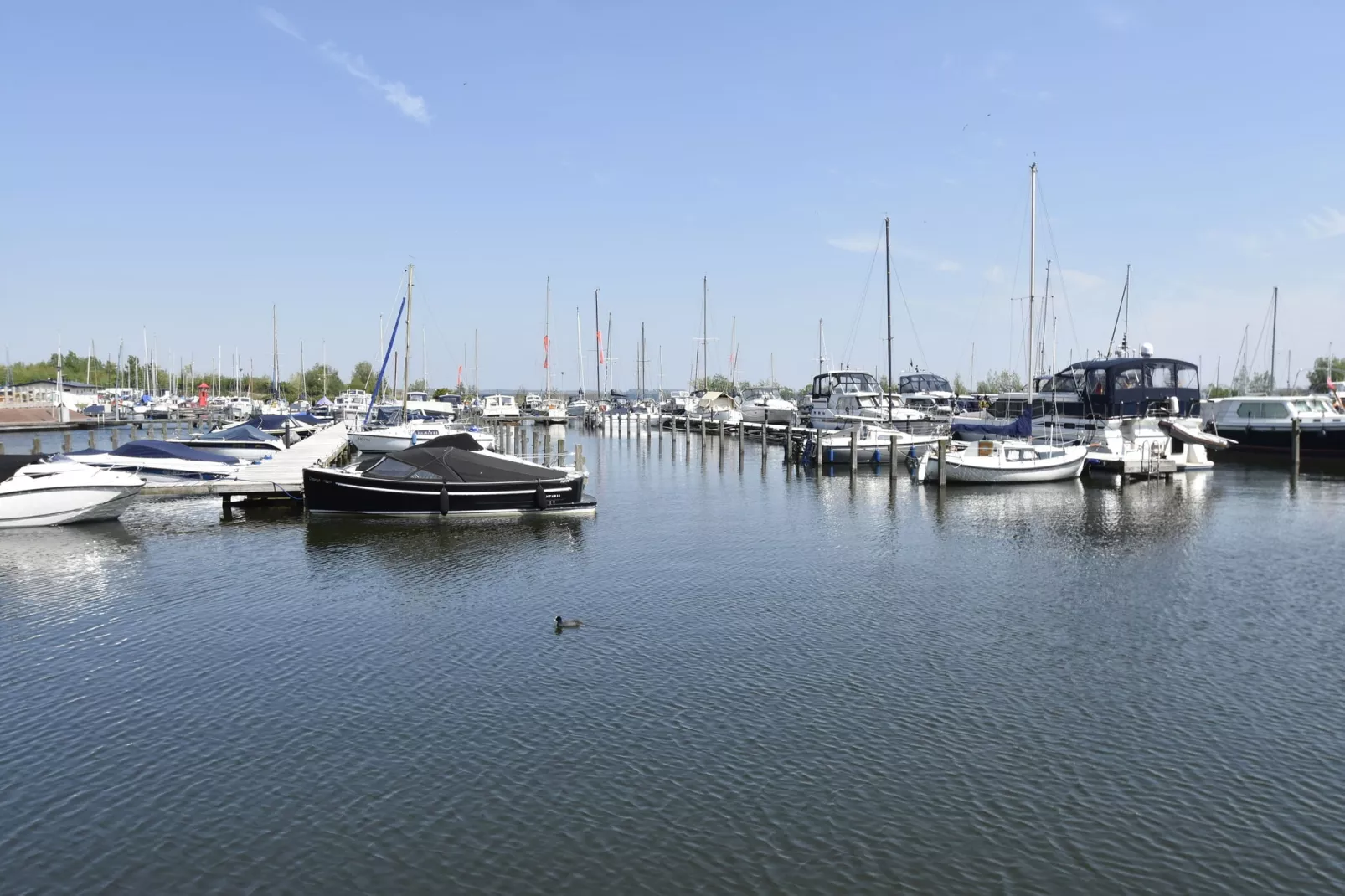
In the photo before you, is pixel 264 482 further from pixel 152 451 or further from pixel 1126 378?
pixel 1126 378

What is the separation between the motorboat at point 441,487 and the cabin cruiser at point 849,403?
25096 mm

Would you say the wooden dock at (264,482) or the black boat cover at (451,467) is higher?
the black boat cover at (451,467)

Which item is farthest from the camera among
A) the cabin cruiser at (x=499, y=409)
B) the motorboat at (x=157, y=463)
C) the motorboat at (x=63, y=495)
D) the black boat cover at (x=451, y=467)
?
the cabin cruiser at (x=499, y=409)

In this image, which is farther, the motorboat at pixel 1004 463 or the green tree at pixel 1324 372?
the green tree at pixel 1324 372

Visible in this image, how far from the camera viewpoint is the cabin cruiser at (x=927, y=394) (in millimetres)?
81194

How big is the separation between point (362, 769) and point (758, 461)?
49194mm

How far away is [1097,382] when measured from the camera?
56719 millimetres

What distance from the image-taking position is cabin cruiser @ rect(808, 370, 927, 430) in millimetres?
62062

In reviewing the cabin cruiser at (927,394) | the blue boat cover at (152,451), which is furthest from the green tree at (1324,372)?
the blue boat cover at (152,451)

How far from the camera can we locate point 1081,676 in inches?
671

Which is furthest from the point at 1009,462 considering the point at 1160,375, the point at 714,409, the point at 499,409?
the point at 499,409

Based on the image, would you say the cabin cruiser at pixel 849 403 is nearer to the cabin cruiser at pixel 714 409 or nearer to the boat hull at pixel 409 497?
the cabin cruiser at pixel 714 409

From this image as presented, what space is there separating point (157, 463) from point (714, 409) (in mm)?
63302

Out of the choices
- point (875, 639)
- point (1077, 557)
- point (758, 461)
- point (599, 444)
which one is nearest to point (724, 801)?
point (875, 639)
